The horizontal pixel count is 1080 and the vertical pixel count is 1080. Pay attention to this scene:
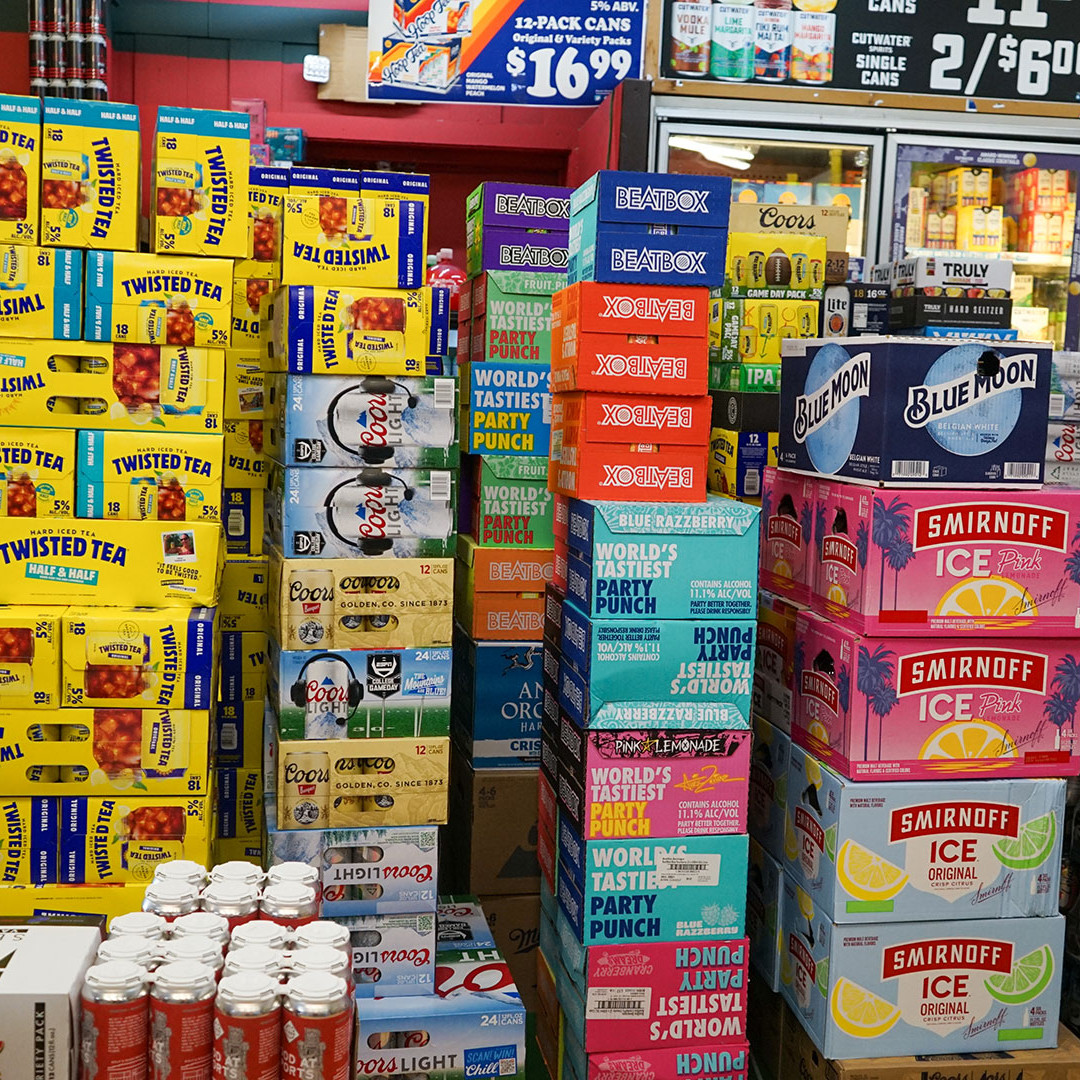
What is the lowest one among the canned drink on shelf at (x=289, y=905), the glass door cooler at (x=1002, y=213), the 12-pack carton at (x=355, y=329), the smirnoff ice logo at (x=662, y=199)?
the canned drink on shelf at (x=289, y=905)

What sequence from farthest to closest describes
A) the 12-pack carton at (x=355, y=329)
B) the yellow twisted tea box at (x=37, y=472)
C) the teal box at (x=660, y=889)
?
1. the 12-pack carton at (x=355, y=329)
2. the yellow twisted tea box at (x=37, y=472)
3. the teal box at (x=660, y=889)

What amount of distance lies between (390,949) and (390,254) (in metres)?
1.90

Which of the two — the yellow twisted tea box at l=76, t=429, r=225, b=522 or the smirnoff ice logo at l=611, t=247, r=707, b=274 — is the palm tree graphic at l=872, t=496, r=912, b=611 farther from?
the yellow twisted tea box at l=76, t=429, r=225, b=522

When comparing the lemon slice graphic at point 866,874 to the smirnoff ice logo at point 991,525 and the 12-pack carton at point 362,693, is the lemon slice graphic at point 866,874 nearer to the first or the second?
the smirnoff ice logo at point 991,525

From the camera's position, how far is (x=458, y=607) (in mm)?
4887

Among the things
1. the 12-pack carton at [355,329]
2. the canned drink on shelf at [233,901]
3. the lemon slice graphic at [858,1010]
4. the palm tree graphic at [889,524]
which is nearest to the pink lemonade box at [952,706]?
the palm tree graphic at [889,524]

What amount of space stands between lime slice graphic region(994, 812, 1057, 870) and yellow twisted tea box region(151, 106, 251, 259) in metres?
2.46

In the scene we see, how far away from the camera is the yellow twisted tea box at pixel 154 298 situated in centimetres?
325

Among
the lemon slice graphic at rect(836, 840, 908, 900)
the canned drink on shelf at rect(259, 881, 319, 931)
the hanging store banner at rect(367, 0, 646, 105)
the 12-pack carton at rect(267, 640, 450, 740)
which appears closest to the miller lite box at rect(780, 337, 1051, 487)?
the lemon slice graphic at rect(836, 840, 908, 900)

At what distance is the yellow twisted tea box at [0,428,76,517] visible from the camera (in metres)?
3.25

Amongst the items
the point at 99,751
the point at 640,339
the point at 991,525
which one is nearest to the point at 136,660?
the point at 99,751

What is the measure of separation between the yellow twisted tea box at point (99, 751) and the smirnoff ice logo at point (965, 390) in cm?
193

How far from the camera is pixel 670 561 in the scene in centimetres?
308

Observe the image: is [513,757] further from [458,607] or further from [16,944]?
[16,944]
